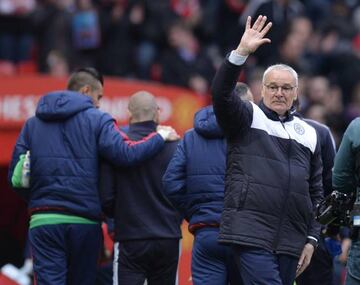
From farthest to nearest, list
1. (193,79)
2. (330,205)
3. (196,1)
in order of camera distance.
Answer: (196,1), (193,79), (330,205)

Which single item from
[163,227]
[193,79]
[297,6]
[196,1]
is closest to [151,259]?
[163,227]

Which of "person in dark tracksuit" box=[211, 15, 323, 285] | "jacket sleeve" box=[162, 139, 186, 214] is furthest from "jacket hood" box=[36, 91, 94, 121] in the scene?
"person in dark tracksuit" box=[211, 15, 323, 285]

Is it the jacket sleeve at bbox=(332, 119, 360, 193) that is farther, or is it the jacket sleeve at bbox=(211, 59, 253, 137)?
the jacket sleeve at bbox=(332, 119, 360, 193)

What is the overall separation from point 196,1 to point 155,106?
32.8 ft


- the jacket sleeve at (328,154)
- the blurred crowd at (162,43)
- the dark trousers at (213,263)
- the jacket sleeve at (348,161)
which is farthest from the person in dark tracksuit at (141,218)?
the blurred crowd at (162,43)

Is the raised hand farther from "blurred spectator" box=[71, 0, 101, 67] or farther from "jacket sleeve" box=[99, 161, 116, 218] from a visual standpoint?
"blurred spectator" box=[71, 0, 101, 67]

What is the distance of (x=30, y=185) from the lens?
9469mm

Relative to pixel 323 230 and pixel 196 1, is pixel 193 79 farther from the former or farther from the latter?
pixel 323 230

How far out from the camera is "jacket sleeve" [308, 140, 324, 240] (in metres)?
8.42

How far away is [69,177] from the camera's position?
30.6ft

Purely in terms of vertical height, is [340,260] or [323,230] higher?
[323,230]

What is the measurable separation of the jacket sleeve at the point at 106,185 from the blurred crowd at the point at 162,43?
652cm

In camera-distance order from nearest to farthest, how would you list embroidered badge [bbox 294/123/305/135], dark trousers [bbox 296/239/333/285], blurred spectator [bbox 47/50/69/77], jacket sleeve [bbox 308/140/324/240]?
embroidered badge [bbox 294/123/305/135], jacket sleeve [bbox 308/140/324/240], dark trousers [bbox 296/239/333/285], blurred spectator [bbox 47/50/69/77]

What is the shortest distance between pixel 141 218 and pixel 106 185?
37 centimetres
